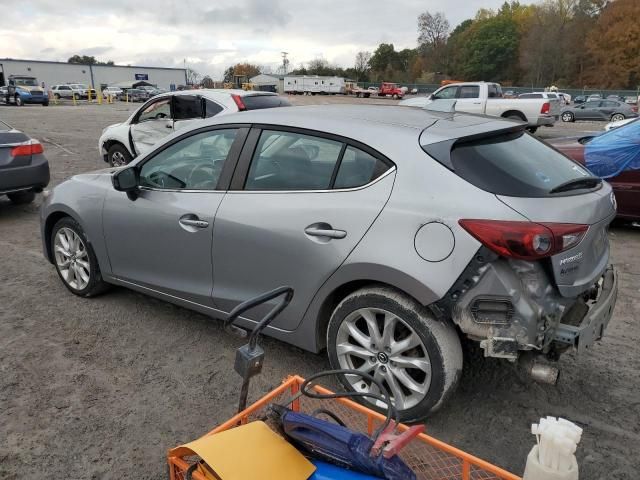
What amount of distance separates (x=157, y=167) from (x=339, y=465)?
8.98 ft

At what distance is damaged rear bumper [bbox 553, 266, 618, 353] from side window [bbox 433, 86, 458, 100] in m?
16.8

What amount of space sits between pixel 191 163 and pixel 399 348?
1.98m

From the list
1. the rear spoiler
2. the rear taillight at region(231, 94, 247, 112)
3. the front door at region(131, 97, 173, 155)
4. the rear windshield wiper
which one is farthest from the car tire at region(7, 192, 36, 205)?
the rear windshield wiper

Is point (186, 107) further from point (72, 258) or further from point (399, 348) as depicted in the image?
point (399, 348)

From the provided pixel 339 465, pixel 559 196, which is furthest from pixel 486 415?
pixel 339 465

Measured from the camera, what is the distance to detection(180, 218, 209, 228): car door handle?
336 cm

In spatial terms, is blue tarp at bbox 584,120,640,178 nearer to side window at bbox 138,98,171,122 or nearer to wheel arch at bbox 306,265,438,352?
wheel arch at bbox 306,265,438,352

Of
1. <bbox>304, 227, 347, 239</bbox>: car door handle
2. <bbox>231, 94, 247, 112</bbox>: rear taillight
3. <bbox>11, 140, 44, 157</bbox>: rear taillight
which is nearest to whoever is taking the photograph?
<bbox>304, 227, 347, 239</bbox>: car door handle

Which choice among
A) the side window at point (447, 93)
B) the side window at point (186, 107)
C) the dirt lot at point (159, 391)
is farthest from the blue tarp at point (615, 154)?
the side window at point (447, 93)

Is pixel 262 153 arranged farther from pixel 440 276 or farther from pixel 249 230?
pixel 440 276

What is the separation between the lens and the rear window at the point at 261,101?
8.67 m

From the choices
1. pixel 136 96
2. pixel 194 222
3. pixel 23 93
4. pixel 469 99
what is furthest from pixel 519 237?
pixel 136 96

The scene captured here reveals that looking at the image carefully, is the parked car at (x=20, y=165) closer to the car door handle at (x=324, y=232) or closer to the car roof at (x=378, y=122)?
the car roof at (x=378, y=122)

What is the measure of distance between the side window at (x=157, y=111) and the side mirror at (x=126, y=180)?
6.09m
